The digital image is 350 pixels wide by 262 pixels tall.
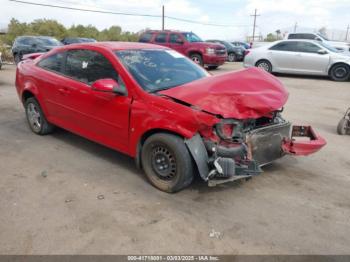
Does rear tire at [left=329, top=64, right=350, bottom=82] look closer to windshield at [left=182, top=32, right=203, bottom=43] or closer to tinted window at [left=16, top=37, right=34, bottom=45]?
windshield at [left=182, top=32, right=203, bottom=43]

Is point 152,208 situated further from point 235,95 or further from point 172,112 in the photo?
point 235,95

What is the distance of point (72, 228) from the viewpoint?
3209mm

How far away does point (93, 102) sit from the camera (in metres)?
4.45

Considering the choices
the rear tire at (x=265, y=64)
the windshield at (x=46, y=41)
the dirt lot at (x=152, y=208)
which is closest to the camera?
the dirt lot at (x=152, y=208)

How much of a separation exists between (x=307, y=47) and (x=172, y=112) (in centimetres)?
1209

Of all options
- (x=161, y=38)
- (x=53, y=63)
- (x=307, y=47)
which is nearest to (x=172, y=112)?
(x=53, y=63)

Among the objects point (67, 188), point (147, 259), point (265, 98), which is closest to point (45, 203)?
point (67, 188)

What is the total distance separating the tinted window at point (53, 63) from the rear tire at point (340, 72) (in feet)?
39.0

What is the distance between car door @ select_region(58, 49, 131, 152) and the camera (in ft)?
13.7

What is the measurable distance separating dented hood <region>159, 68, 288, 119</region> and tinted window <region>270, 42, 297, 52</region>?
11079 mm

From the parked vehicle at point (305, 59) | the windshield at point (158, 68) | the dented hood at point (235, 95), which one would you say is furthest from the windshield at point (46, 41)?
the dented hood at point (235, 95)

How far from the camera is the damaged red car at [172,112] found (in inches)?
142

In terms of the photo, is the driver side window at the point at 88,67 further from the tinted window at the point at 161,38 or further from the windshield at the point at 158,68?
the tinted window at the point at 161,38

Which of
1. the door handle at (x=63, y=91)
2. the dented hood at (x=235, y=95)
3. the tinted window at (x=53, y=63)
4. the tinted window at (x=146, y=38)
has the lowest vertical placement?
the door handle at (x=63, y=91)
